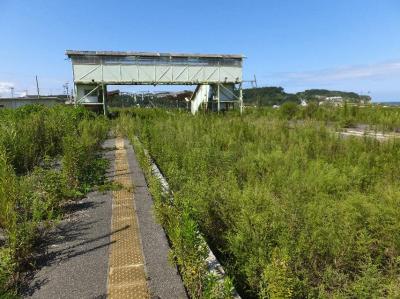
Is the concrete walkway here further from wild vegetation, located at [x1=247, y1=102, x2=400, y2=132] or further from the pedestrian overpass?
the pedestrian overpass

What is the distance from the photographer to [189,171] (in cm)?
650

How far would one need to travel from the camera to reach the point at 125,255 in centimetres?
381

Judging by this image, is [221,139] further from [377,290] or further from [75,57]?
[75,57]

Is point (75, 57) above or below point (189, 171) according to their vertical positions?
above

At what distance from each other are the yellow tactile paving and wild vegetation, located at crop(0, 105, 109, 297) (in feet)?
2.60

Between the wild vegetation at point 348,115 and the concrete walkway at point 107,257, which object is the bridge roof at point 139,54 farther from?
the concrete walkway at point 107,257

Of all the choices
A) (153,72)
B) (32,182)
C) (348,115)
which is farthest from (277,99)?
(32,182)

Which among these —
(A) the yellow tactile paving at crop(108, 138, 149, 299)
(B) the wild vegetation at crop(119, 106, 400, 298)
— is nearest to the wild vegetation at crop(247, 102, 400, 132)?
(B) the wild vegetation at crop(119, 106, 400, 298)

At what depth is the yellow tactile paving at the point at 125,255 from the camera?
3158mm

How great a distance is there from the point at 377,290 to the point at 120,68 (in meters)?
28.2

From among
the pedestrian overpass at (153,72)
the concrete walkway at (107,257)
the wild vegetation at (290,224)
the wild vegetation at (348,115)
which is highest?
the pedestrian overpass at (153,72)

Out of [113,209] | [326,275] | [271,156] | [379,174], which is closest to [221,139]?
[271,156]

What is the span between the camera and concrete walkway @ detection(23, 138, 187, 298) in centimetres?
318

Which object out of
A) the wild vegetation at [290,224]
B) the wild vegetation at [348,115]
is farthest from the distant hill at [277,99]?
the wild vegetation at [290,224]
